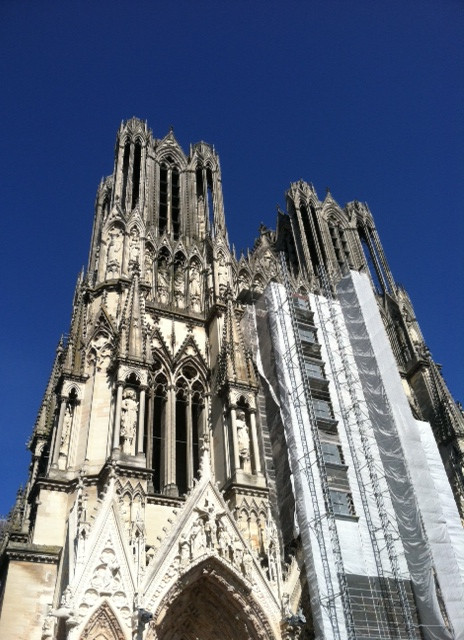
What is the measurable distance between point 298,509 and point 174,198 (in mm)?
15698

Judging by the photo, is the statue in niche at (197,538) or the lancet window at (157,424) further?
the lancet window at (157,424)

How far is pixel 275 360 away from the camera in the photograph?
71.1 ft

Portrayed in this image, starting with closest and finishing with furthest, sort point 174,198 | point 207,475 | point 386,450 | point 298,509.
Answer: point 207,475
point 298,509
point 386,450
point 174,198

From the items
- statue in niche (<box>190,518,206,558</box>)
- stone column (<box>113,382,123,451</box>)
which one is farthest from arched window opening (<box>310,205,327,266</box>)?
statue in niche (<box>190,518,206,558</box>)

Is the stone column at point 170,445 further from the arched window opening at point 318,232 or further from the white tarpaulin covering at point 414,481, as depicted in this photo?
the arched window opening at point 318,232

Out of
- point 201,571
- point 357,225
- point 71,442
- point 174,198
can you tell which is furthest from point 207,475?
point 357,225

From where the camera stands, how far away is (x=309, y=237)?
30.0 meters

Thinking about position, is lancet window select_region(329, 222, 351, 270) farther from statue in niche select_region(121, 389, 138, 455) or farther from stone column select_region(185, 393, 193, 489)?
statue in niche select_region(121, 389, 138, 455)

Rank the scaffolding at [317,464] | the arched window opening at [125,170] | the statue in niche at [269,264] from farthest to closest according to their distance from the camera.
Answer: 1. the statue in niche at [269,264]
2. the arched window opening at [125,170]
3. the scaffolding at [317,464]

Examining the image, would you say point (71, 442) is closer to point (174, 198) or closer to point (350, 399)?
point (350, 399)

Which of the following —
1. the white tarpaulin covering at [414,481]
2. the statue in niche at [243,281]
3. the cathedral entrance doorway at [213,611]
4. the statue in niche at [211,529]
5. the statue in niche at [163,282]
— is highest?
the statue in niche at [243,281]

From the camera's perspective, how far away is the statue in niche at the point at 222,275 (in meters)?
22.7

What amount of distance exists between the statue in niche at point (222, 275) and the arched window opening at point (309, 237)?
6.37 meters

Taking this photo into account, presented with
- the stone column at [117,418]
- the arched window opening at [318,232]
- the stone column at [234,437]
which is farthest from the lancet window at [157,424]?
the arched window opening at [318,232]
